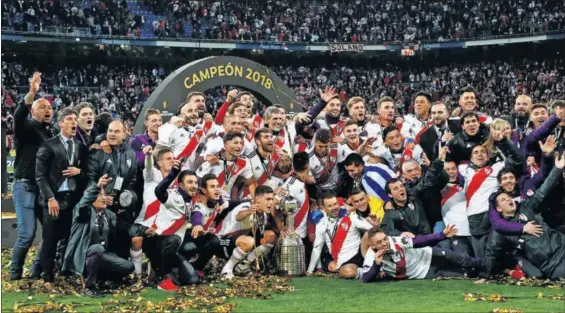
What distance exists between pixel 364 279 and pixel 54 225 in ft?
11.4

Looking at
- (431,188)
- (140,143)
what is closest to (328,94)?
(431,188)

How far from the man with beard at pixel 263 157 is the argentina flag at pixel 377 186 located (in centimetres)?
118

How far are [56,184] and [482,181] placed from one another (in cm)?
482

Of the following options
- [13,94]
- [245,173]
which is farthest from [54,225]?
[13,94]

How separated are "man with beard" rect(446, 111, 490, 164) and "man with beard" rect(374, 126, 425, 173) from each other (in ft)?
2.04

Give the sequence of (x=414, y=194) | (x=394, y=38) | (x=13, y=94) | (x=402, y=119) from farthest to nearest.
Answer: (x=394, y=38), (x=13, y=94), (x=402, y=119), (x=414, y=194)

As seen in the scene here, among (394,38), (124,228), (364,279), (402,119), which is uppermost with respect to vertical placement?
(394,38)

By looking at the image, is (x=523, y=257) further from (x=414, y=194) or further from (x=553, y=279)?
(x=414, y=194)

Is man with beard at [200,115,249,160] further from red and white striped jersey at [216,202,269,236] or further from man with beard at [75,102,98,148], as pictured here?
man with beard at [75,102,98,148]

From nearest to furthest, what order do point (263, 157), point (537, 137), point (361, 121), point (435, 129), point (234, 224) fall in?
point (537, 137) → point (234, 224) → point (263, 157) → point (435, 129) → point (361, 121)

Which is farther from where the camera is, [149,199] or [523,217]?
[149,199]

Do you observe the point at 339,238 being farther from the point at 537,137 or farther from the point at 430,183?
the point at 537,137

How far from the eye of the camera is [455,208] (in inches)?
330

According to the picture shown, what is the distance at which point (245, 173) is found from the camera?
8.80 m
